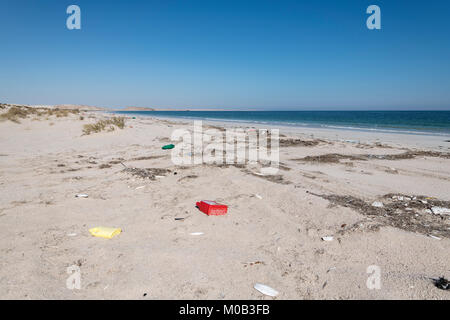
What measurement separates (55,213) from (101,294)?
1.80 m

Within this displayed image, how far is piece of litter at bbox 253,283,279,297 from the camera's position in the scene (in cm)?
177

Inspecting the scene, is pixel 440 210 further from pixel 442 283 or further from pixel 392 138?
pixel 392 138

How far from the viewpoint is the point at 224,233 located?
8.71 ft

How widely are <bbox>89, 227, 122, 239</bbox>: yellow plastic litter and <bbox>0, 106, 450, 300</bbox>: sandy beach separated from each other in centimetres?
7

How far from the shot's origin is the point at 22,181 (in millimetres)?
4402

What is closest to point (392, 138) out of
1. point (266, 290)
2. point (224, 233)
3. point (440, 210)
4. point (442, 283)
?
point (440, 210)

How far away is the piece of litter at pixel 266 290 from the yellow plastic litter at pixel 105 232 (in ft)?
5.13

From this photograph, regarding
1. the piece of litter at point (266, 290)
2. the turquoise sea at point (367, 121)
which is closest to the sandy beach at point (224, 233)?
the piece of litter at point (266, 290)

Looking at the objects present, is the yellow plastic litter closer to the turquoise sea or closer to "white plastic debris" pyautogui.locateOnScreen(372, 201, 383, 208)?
"white plastic debris" pyautogui.locateOnScreen(372, 201, 383, 208)

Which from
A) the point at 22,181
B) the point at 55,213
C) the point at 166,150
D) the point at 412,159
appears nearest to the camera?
the point at 55,213

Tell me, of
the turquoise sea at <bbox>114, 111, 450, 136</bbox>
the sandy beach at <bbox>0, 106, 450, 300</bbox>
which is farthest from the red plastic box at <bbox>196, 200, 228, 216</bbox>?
the turquoise sea at <bbox>114, 111, 450, 136</bbox>

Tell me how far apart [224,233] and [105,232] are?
4.05ft

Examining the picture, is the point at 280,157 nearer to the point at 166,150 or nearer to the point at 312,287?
the point at 166,150
